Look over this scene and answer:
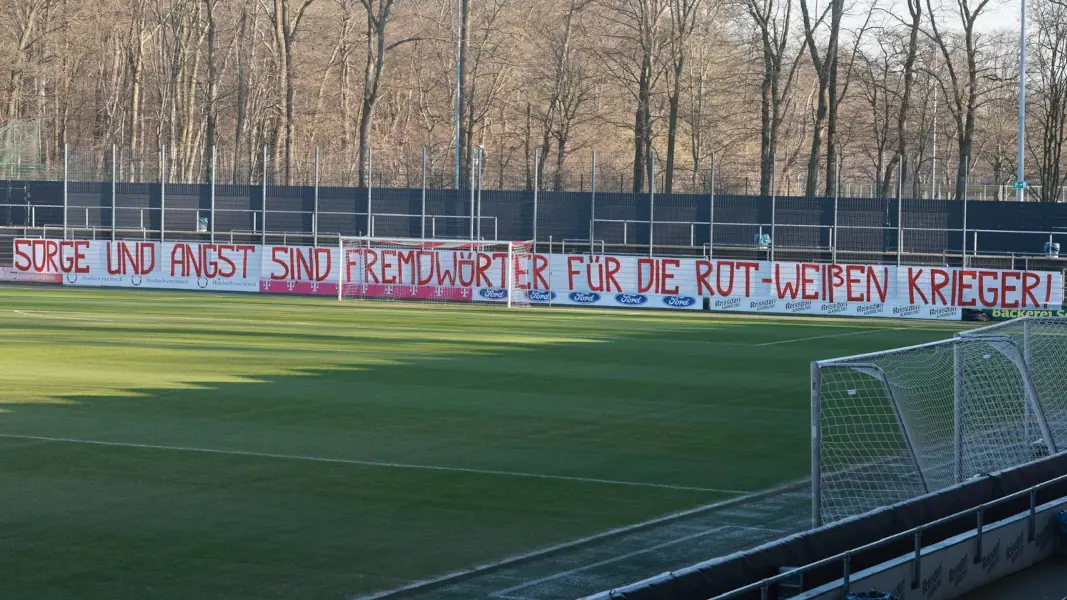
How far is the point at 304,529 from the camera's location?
33.9ft

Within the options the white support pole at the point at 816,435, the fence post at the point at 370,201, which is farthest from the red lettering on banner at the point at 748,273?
the white support pole at the point at 816,435

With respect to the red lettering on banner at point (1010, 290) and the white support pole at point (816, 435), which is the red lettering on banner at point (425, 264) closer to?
the red lettering on banner at point (1010, 290)

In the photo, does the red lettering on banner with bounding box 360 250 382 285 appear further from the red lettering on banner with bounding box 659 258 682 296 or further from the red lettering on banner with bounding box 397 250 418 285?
the red lettering on banner with bounding box 659 258 682 296

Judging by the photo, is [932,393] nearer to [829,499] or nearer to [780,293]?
[829,499]

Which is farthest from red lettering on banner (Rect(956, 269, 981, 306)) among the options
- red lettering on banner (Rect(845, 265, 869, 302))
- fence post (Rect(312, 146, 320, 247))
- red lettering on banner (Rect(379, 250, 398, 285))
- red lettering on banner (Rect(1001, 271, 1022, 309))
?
fence post (Rect(312, 146, 320, 247))

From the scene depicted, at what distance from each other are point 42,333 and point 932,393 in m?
19.6

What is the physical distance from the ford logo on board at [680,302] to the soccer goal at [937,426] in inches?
909

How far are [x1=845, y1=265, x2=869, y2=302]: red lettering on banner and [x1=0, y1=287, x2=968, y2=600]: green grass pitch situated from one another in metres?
8.56

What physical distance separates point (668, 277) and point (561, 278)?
3.21 m

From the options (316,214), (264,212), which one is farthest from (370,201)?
(264,212)

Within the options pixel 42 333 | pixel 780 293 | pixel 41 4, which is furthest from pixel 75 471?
pixel 41 4

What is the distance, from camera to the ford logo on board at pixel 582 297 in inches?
1531

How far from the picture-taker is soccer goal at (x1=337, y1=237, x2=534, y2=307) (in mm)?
39156

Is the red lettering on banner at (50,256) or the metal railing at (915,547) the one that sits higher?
the red lettering on banner at (50,256)
